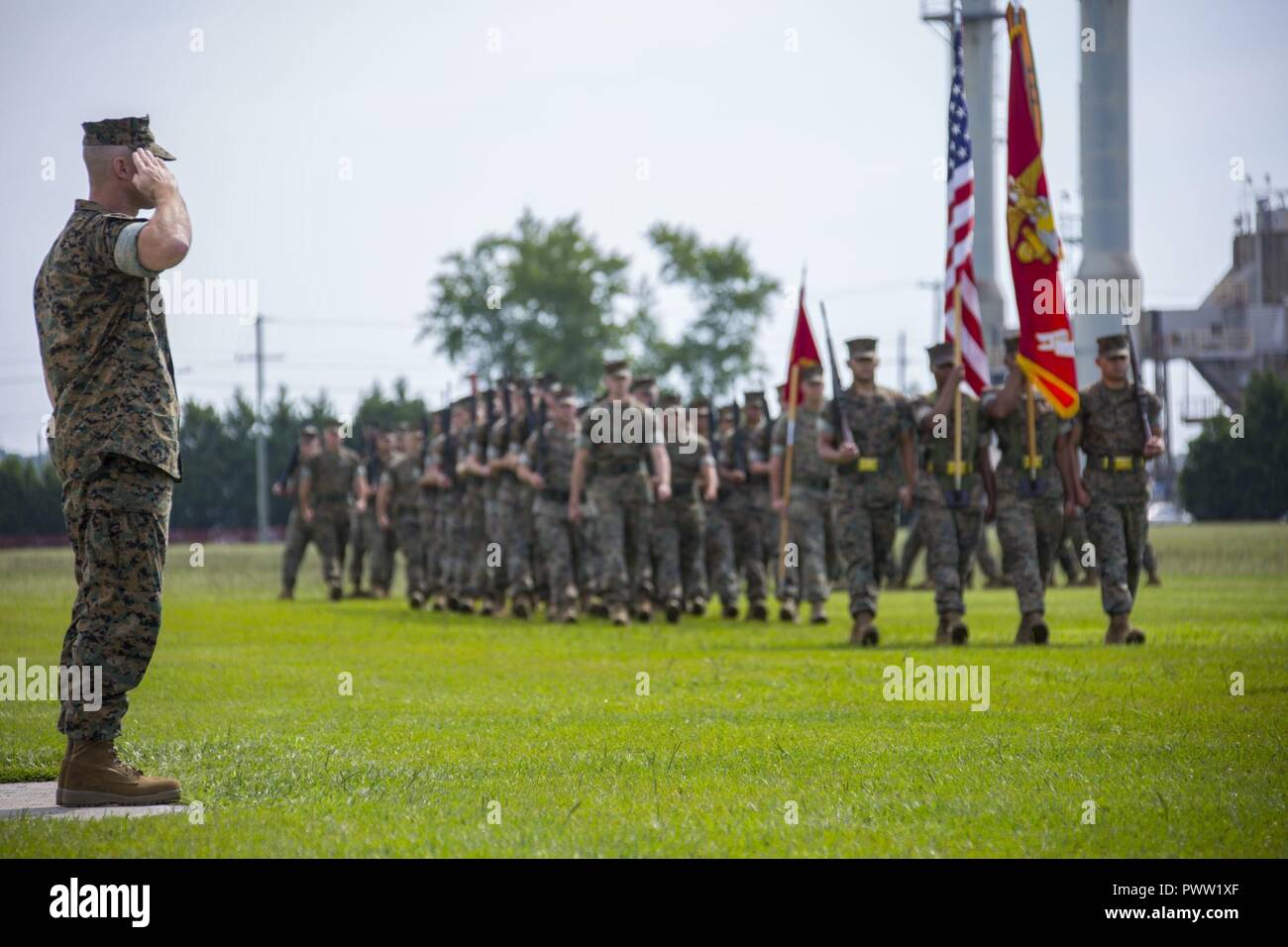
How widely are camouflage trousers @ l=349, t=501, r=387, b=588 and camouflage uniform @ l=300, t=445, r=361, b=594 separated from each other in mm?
1200

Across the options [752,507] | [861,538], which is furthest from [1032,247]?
[752,507]

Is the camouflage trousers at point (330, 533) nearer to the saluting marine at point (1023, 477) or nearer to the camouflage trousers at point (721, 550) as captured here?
the camouflage trousers at point (721, 550)

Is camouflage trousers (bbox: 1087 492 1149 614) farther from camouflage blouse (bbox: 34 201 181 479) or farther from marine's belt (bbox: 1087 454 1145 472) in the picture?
camouflage blouse (bbox: 34 201 181 479)

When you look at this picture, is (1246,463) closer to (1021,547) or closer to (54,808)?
(1021,547)

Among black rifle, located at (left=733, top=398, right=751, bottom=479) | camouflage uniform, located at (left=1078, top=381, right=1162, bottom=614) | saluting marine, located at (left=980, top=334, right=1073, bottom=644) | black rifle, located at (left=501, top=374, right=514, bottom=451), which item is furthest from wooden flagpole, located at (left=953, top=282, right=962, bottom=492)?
black rifle, located at (left=501, top=374, right=514, bottom=451)

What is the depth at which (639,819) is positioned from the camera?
748 cm

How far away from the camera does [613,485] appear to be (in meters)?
21.2

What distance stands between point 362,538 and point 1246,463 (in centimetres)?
3386

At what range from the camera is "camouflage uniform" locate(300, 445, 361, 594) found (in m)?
30.2

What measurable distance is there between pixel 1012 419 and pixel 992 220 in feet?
169

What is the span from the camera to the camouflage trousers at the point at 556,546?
71.6 feet

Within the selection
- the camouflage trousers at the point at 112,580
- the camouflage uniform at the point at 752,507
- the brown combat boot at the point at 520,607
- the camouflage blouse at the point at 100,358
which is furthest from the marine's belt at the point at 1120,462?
the camouflage trousers at the point at 112,580
